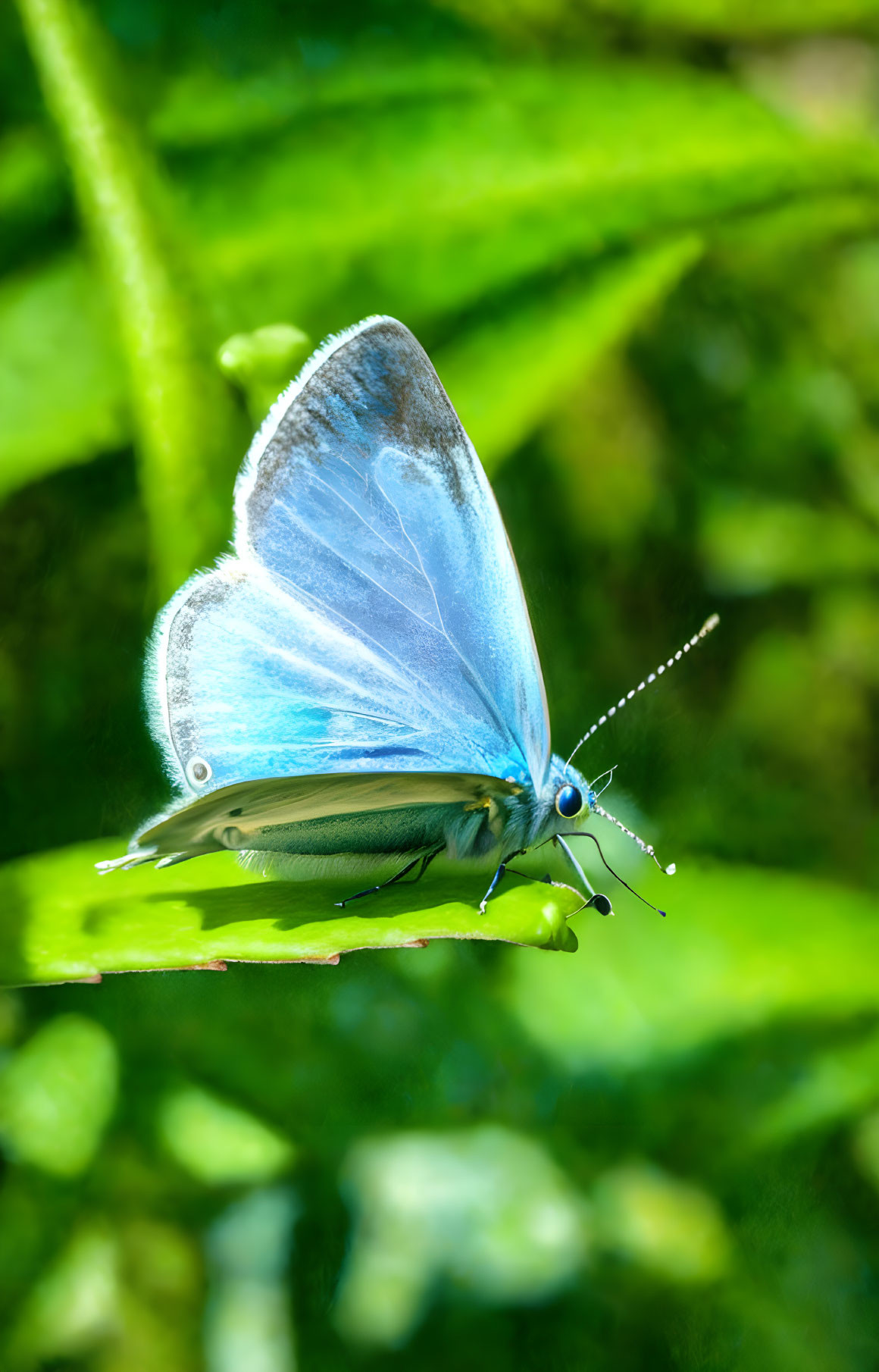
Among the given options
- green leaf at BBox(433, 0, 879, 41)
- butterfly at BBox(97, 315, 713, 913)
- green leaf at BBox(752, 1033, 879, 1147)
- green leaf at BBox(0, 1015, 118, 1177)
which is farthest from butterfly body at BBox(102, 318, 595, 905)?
green leaf at BBox(433, 0, 879, 41)

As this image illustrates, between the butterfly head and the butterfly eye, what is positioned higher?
the butterfly eye

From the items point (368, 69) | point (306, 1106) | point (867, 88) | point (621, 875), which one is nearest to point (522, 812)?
point (621, 875)

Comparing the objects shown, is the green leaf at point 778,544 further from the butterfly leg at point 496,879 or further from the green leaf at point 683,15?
the green leaf at point 683,15

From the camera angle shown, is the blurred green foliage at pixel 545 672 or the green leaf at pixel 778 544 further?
the green leaf at pixel 778 544

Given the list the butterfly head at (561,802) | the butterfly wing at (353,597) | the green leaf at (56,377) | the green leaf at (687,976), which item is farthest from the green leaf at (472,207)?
the green leaf at (687,976)

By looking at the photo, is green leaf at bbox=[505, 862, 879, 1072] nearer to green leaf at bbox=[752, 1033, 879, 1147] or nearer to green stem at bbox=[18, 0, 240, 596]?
green leaf at bbox=[752, 1033, 879, 1147]

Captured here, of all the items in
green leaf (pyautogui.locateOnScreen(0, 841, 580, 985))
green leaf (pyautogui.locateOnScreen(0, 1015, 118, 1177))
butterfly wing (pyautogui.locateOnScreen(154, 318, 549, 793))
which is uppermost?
butterfly wing (pyautogui.locateOnScreen(154, 318, 549, 793))

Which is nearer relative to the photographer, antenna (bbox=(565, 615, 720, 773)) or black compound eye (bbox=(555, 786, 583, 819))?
black compound eye (bbox=(555, 786, 583, 819))

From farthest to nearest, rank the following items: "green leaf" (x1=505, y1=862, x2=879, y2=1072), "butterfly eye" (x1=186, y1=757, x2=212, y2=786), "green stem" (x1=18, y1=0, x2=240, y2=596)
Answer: "green leaf" (x1=505, y1=862, x2=879, y2=1072) → "green stem" (x1=18, y1=0, x2=240, y2=596) → "butterfly eye" (x1=186, y1=757, x2=212, y2=786)
